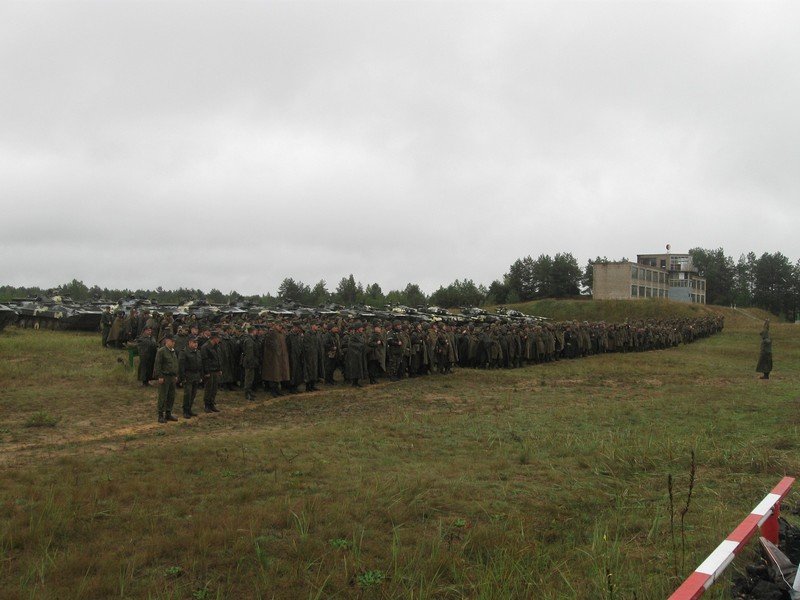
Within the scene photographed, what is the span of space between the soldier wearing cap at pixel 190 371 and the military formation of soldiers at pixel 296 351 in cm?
2

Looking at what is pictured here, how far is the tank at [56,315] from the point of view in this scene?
2809 centimetres

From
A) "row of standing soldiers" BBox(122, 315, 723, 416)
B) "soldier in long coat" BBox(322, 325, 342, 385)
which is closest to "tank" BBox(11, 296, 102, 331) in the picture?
"row of standing soldiers" BBox(122, 315, 723, 416)

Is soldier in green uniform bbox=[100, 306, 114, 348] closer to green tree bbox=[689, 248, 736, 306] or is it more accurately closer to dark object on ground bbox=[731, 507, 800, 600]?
dark object on ground bbox=[731, 507, 800, 600]

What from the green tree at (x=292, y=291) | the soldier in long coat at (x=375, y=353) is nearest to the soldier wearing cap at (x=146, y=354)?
the soldier in long coat at (x=375, y=353)

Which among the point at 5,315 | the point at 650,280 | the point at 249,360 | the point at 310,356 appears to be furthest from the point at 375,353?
the point at 650,280

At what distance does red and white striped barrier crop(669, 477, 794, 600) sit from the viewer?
3.27 metres

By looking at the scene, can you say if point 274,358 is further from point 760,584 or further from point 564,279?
point 564,279

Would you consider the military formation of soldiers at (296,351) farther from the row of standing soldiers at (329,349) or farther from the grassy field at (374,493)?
the grassy field at (374,493)

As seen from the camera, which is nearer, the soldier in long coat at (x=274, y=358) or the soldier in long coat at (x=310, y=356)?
the soldier in long coat at (x=274, y=358)

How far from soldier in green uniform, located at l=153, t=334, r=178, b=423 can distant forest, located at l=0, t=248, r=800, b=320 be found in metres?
35.5

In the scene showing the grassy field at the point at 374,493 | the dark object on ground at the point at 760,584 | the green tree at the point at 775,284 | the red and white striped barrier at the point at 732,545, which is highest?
the green tree at the point at 775,284

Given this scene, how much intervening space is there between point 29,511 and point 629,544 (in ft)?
19.0

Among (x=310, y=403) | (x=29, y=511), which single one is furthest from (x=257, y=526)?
(x=310, y=403)

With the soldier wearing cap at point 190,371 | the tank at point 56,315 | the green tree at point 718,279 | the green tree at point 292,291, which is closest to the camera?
the soldier wearing cap at point 190,371
